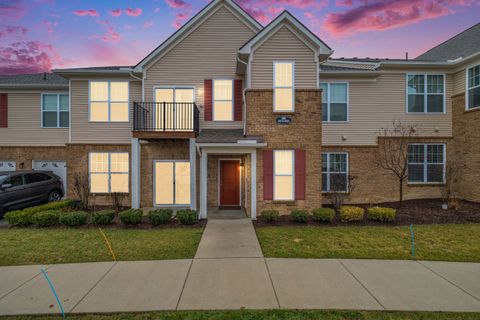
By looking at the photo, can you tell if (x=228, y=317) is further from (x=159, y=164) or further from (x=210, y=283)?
(x=159, y=164)

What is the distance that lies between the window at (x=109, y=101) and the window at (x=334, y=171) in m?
10.4

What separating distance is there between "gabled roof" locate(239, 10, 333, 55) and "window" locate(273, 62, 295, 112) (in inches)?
45.6

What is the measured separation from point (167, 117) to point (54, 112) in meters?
7.35

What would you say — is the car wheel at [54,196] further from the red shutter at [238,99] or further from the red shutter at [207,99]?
the red shutter at [238,99]

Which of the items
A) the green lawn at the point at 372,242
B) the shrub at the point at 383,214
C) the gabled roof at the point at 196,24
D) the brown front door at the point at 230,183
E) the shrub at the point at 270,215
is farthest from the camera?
the brown front door at the point at 230,183

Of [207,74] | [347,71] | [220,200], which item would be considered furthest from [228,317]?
[347,71]

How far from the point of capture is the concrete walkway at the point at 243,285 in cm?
395

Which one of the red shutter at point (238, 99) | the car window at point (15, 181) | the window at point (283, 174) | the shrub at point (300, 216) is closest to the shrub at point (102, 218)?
the car window at point (15, 181)

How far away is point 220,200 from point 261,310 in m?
8.18

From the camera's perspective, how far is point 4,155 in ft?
44.0

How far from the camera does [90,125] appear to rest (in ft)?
39.6

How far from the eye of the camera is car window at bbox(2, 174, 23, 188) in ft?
32.9

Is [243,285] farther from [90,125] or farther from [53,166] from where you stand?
[53,166]

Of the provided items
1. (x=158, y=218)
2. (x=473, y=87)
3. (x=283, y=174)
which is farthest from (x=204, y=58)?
(x=473, y=87)
